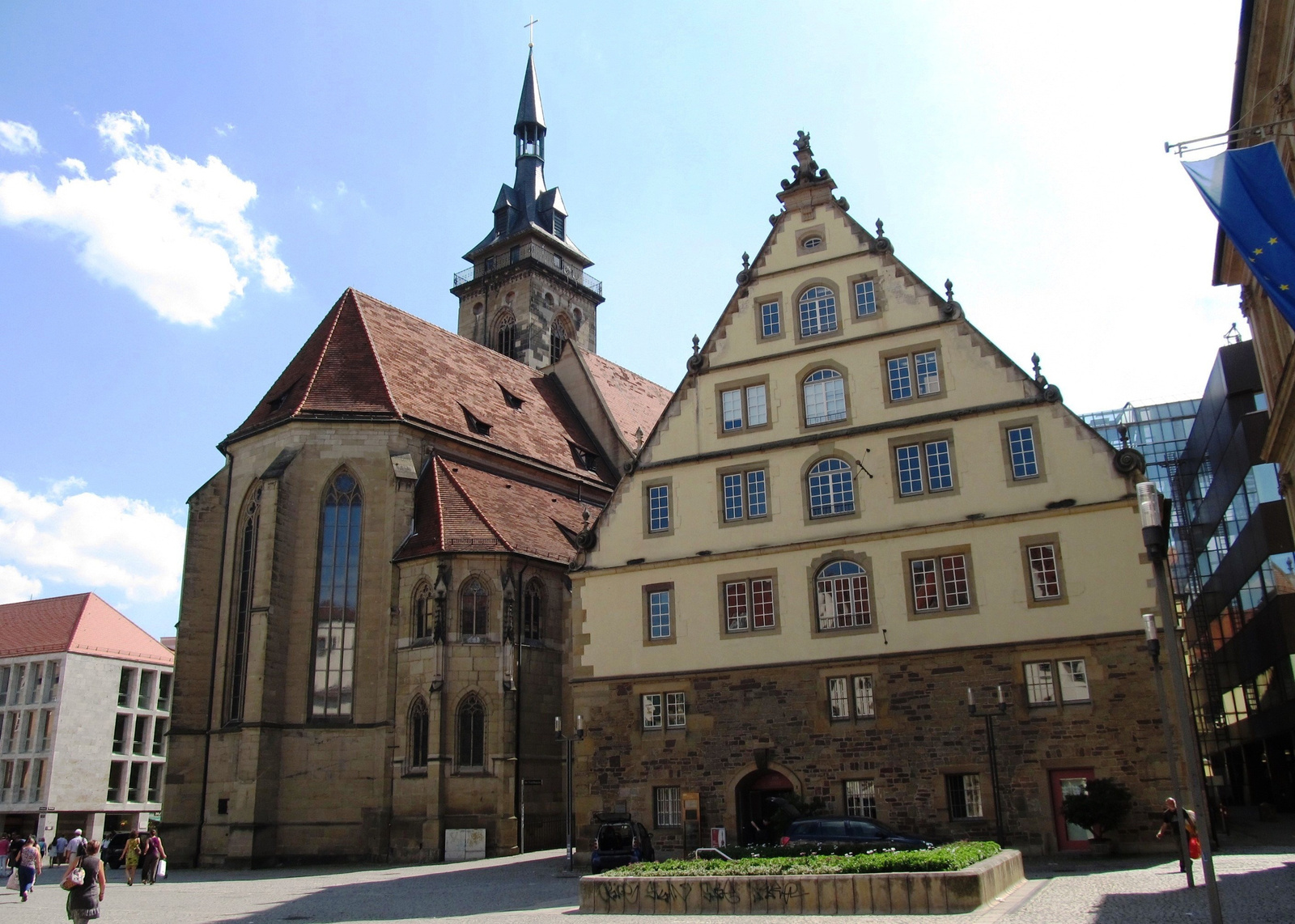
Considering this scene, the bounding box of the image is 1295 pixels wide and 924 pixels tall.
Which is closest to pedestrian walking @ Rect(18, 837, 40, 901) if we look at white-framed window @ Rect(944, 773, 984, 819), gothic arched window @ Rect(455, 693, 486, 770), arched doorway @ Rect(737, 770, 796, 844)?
gothic arched window @ Rect(455, 693, 486, 770)

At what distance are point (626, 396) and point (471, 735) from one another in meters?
22.2

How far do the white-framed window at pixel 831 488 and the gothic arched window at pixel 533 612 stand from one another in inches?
427

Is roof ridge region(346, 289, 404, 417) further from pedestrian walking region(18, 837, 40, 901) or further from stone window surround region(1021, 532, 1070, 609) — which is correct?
stone window surround region(1021, 532, 1070, 609)

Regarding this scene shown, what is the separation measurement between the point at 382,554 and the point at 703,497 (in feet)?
38.2

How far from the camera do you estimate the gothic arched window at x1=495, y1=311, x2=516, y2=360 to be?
61531 millimetres

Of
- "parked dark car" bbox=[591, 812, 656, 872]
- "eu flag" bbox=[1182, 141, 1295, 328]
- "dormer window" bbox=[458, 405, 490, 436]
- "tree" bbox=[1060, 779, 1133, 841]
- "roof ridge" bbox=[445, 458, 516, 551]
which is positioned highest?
"dormer window" bbox=[458, 405, 490, 436]

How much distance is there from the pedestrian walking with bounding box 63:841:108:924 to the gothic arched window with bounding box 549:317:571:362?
4748 cm

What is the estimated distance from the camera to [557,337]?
62812 millimetres

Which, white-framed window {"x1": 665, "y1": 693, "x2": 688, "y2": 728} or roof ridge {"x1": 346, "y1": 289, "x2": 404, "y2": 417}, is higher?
roof ridge {"x1": 346, "y1": 289, "x2": 404, "y2": 417}

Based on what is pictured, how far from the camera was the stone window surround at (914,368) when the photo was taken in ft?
83.0

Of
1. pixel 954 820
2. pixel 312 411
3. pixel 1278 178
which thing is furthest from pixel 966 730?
pixel 312 411

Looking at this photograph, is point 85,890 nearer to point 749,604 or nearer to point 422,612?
point 749,604

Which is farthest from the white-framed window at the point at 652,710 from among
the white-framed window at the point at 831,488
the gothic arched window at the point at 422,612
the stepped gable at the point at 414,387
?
the stepped gable at the point at 414,387

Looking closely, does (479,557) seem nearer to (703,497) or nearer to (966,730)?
(703,497)
